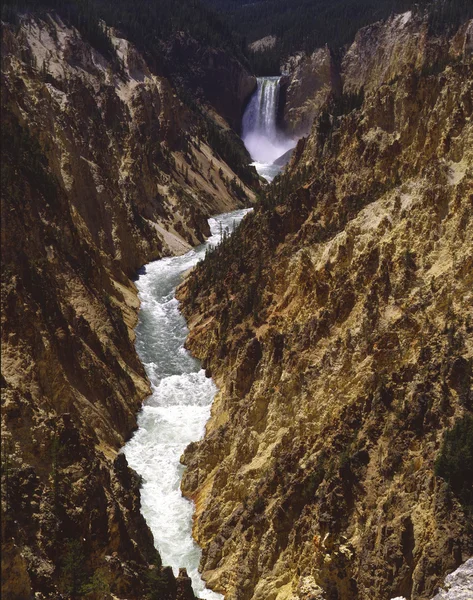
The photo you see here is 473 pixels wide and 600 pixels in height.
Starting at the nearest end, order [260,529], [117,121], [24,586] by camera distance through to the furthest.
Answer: [24,586]
[260,529]
[117,121]

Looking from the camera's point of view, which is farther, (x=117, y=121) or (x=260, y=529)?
(x=117, y=121)

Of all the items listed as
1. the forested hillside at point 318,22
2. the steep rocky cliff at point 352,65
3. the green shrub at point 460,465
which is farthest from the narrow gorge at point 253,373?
the forested hillside at point 318,22

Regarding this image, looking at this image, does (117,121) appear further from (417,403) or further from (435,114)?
(417,403)

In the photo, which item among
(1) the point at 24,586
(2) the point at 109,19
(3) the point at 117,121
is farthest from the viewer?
(2) the point at 109,19

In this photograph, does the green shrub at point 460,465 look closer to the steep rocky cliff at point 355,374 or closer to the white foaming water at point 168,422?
the steep rocky cliff at point 355,374

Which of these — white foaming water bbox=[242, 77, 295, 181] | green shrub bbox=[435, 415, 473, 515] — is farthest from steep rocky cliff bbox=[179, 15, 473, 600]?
white foaming water bbox=[242, 77, 295, 181]

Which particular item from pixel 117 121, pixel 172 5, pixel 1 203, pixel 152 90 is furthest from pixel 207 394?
pixel 172 5
